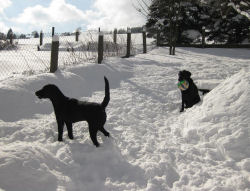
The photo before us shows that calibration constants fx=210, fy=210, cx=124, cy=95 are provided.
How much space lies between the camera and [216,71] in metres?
8.87

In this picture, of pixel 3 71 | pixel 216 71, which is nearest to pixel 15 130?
pixel 3 71

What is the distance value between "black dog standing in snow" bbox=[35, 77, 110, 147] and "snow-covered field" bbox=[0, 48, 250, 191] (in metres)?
0.33

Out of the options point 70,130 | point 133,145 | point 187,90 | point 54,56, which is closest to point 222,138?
point 133,145

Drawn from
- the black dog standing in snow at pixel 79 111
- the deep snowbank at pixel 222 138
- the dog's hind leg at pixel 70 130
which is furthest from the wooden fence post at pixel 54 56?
the deep snowbank at pixel 222 138

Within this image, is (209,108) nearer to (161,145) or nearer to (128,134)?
(161,145)

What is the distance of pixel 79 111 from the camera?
346 cm

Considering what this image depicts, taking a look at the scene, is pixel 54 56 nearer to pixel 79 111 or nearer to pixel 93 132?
pixel 79 111

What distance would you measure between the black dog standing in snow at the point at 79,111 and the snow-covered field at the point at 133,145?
1.07ft

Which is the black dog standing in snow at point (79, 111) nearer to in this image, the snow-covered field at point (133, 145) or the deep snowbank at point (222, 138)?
A: the snow-covered field at point (133, 145)

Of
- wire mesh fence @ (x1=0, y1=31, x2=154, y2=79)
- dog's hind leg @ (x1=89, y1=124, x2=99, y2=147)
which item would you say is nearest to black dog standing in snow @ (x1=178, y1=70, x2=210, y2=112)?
dog's hind leg @ (x1=89, y1=124, x2=99, y2=147)

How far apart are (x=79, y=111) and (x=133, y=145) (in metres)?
1.08

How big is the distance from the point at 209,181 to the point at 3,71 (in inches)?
350

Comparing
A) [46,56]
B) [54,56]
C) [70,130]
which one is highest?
[46,56]

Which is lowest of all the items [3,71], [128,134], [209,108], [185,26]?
[128,134]
